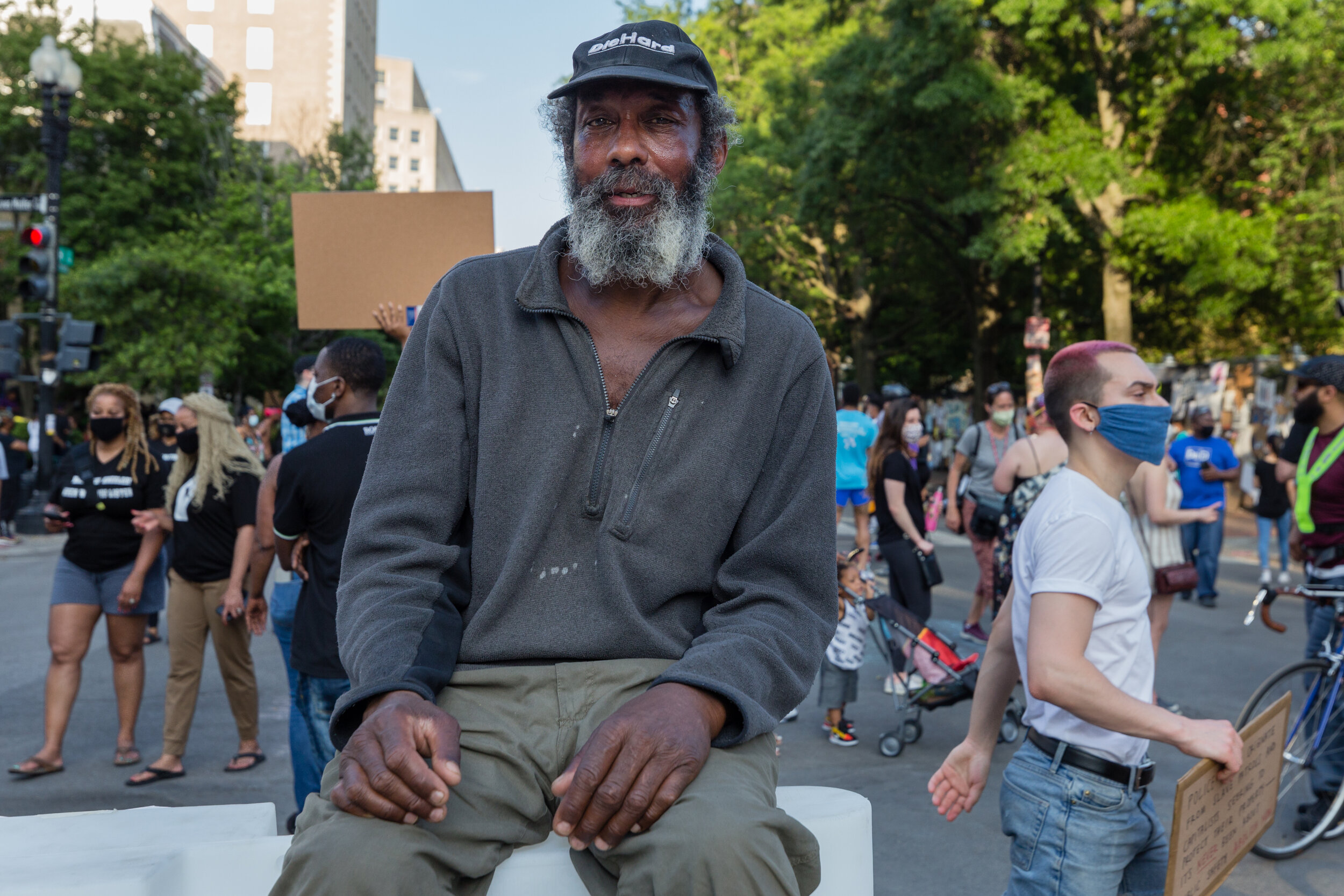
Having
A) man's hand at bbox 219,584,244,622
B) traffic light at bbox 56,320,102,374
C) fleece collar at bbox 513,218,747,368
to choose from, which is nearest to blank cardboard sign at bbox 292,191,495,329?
man's hand at bbox 219,584,244,622

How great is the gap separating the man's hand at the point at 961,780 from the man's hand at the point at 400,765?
1.50 metres

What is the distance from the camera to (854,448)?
8.93 meters

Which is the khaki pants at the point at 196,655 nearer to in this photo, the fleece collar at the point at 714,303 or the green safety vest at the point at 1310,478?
the fleece collar at the point at 714,303

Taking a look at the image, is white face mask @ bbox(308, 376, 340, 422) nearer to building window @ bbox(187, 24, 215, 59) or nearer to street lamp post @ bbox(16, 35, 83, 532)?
street lamp post @ bbox(16, 35, 83, 532)

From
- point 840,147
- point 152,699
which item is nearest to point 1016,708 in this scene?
point 152,699

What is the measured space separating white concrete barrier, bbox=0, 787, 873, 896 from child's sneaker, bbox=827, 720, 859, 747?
14.5 feet

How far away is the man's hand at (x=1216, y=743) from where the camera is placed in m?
2.17

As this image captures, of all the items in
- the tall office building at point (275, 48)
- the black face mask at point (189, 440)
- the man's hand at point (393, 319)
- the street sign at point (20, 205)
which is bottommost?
the black face mask at point (189, 440)

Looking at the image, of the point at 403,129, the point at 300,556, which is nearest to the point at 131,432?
the point at 300,556

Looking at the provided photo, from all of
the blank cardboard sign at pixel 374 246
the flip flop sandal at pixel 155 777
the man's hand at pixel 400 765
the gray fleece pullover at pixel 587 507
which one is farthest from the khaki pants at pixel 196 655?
the man's hand at pixel 400 765

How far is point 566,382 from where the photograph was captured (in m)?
1.92

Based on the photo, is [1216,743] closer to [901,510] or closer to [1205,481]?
[901,510]

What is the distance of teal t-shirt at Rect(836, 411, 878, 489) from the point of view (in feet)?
28.9

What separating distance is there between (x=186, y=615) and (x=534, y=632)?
4792 millimetres
